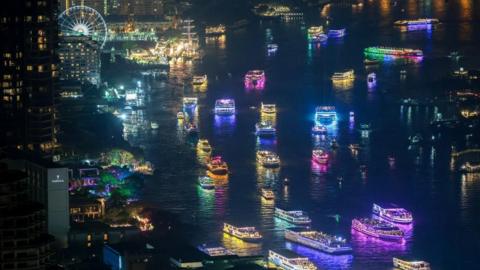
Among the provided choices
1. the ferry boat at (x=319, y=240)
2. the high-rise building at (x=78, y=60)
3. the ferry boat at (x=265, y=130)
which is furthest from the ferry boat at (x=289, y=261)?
the high-rise building at (x=78, y=60)

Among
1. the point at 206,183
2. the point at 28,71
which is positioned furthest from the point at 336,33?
the point at 28,71

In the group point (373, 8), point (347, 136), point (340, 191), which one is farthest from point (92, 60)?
point (373, 8)

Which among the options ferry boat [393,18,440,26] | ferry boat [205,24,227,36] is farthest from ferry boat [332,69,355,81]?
ferry boat [393,18,440,26]

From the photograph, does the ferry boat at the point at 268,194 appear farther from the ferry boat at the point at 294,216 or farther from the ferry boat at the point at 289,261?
the ferry boat at the point at 289,261

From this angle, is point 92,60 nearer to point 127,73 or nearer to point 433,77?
point 127,73

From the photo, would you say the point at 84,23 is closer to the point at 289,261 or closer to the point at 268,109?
the point at 268,109
